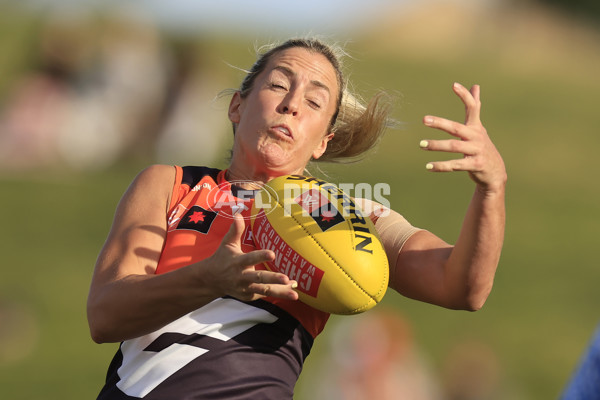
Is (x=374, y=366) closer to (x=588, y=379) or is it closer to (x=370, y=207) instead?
(x=370, y=207)

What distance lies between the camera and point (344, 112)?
154 inches

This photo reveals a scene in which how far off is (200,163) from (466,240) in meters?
13.0

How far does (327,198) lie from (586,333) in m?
11.4

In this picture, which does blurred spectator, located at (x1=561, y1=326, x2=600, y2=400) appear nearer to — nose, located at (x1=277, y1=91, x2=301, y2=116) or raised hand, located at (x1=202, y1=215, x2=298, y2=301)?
raised hand, located at (x1=202, y1=215, x2=298, y2=301)

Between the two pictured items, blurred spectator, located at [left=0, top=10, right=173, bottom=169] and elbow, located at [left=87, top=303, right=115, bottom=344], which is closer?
elbow, located at [left=87, top=303, right=115, bottom=344]

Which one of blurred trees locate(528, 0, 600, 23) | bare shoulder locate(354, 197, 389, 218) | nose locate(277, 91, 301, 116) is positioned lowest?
bare shoulder locate(354, 197, 389, 218)

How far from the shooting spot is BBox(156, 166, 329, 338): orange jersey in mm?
3148

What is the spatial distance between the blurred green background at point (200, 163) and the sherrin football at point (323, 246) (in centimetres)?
116

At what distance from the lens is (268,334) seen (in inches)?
123

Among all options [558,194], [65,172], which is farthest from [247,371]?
[558,194]

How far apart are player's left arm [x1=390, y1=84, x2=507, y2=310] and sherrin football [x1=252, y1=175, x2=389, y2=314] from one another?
0.30 meters

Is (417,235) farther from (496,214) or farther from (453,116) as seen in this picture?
(453,116)

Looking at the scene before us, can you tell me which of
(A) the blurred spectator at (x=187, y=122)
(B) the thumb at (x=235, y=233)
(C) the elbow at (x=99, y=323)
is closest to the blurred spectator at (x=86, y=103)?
(A) the blurred spectator at (x=187, y=122)

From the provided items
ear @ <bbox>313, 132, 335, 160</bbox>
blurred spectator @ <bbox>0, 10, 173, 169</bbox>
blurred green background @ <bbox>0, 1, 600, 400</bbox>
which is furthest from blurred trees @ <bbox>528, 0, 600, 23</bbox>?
ear @ <bbox>313, 132, 335, 160</bbox>
